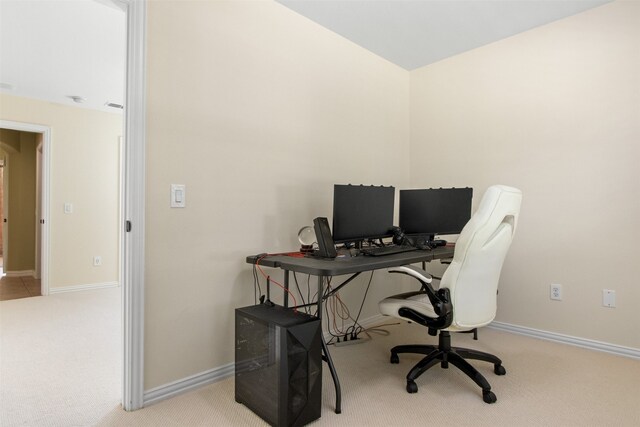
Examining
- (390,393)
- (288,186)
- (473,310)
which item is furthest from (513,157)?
(390,393)

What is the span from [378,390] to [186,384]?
105cm

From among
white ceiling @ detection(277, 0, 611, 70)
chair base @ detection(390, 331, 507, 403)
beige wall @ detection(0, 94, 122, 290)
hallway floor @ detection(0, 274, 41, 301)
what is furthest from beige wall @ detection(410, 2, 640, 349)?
hallway floor @ detection(0, 274, 41, 301)

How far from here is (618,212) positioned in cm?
256

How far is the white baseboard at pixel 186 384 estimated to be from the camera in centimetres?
188

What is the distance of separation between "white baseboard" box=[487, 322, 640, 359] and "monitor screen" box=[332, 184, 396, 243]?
4.41ft

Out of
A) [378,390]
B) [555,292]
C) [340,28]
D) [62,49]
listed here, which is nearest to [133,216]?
[378,390]

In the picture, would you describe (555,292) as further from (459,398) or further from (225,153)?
(225,153)

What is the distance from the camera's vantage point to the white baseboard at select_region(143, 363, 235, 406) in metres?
1.88

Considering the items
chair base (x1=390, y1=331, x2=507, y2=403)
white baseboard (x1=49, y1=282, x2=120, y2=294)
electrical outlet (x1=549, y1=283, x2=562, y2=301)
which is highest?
electrical outlet (x1=549, y1=283, x2=562, y2=301)

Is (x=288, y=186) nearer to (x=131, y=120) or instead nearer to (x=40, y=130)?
(x=131, y=120)

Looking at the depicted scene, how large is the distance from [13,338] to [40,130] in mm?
2622

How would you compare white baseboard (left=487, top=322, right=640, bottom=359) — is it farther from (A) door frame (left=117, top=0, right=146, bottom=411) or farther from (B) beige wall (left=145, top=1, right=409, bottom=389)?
(A) door frame (left=117, top=0, right=146, bottom=411)

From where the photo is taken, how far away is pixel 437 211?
9.39 ft

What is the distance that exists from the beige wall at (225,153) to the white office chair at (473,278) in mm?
996
